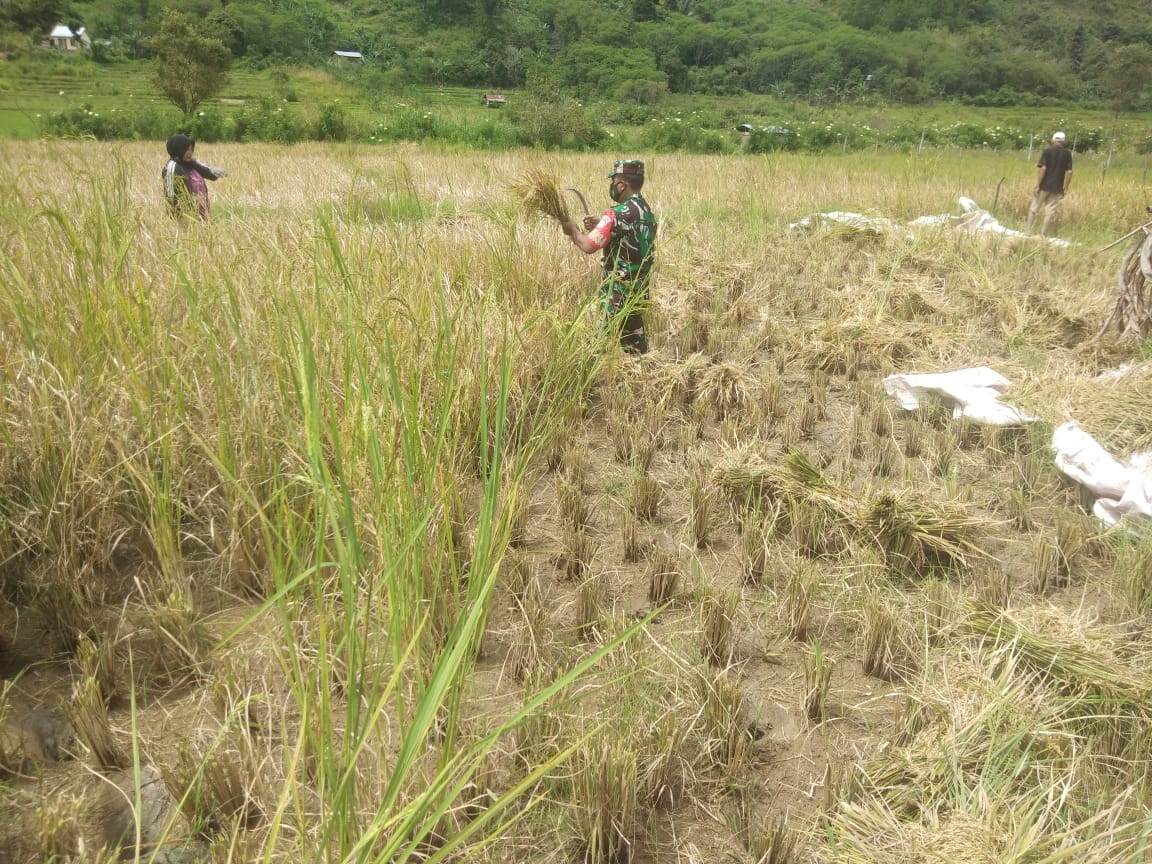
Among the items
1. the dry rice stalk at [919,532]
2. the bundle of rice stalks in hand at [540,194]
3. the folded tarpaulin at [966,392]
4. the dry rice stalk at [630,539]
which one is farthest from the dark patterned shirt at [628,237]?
the dry rice stalk at [919,532]

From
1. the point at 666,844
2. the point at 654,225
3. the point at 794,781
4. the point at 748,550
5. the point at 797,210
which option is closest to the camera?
the point at 666,844

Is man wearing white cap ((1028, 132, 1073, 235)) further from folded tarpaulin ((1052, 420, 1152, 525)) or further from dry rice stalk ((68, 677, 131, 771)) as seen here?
dry rice stalk ((68, 677, 131, 771))

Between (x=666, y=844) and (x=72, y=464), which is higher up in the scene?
(x=72, y=464)

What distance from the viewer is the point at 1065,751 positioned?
157 cm

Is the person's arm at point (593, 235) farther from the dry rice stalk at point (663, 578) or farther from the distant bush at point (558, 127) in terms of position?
the distant bush at point (558, 127)

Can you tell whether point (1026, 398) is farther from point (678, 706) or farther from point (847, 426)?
point (678, 706)

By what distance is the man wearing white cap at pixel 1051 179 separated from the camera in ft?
27.3

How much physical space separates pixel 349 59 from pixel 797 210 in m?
64.4

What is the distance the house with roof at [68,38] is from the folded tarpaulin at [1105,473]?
62.0 metres

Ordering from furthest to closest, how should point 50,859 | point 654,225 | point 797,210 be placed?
point 797,210
point 654,225
point 50,859

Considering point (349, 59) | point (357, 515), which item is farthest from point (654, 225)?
point (349, 59)

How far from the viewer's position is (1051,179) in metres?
8.53

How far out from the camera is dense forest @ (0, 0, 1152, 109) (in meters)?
57.2

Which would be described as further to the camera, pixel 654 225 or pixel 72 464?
pixel 654 225
